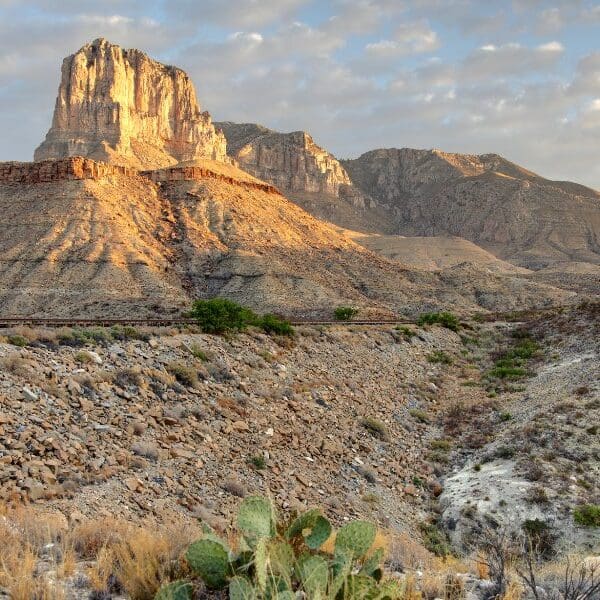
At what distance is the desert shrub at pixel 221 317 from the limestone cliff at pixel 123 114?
9373 centimetres

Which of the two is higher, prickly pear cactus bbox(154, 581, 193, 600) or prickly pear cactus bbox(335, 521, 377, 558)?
prickly pear cactus bbox(335, 521, 377, 558)

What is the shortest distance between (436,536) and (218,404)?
6941 mm

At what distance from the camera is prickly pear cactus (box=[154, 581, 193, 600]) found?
194 inches

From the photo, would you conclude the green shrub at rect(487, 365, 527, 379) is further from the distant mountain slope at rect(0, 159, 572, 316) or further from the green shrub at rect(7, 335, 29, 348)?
the green shrub at rect(7, 335, 29, 348)

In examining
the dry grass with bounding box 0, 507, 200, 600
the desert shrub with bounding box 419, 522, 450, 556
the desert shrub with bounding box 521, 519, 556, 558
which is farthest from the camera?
the desert shrub with bounding box 419, 522, 450, 556

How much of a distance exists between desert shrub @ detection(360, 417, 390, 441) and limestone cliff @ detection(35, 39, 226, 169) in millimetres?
102554

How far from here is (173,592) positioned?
4.96m

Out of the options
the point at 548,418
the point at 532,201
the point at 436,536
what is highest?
the point at 532,201

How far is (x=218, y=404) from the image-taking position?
55.2 ft

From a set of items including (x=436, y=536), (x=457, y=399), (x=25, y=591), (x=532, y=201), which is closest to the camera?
(x=25, y=591)

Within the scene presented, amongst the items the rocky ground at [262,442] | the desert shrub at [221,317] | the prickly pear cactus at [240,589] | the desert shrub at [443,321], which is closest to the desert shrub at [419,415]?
the rocky ground at [262,442]

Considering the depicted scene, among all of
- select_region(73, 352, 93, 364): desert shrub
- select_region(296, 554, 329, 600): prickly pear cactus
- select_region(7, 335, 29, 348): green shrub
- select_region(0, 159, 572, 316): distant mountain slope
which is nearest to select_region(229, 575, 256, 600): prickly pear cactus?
select_region(296, 554, 329, 600): prickly pear cactus

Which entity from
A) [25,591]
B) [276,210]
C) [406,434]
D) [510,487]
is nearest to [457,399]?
[406,434]

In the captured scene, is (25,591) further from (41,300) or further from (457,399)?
(41,300)
